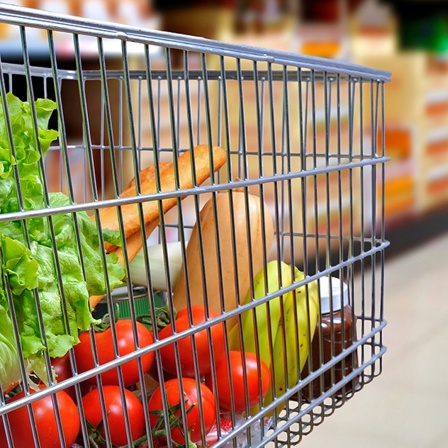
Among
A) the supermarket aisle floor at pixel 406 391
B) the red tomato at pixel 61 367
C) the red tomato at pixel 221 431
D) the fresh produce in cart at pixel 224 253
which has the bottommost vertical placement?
the supermarket aisle floor at pixel 406 391

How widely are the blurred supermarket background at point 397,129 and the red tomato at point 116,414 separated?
96 cm

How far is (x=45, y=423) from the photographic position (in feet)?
2.33

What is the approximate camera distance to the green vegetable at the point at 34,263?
2.04 ft

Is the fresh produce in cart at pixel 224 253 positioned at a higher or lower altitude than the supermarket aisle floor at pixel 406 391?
higher

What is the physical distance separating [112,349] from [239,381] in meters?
0.19

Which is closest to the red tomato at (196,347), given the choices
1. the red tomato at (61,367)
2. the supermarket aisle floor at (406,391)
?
the red tomato at (61,367)

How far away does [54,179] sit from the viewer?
220 cm

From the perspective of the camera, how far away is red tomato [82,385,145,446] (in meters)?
0.78

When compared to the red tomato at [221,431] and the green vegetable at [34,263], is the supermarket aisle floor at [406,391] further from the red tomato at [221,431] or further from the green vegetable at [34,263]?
the green vegetable at [34,263]

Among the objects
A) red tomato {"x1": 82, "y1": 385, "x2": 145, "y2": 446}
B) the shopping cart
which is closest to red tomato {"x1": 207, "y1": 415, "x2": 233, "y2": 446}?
the shopping cart

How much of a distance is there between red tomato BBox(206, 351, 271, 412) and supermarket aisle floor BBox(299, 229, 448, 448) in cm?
81

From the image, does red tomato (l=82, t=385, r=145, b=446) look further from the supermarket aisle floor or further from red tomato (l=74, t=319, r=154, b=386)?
the supermarket aisle floor

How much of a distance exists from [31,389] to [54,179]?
150 centimetres

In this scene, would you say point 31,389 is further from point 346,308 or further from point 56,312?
point 346,308
